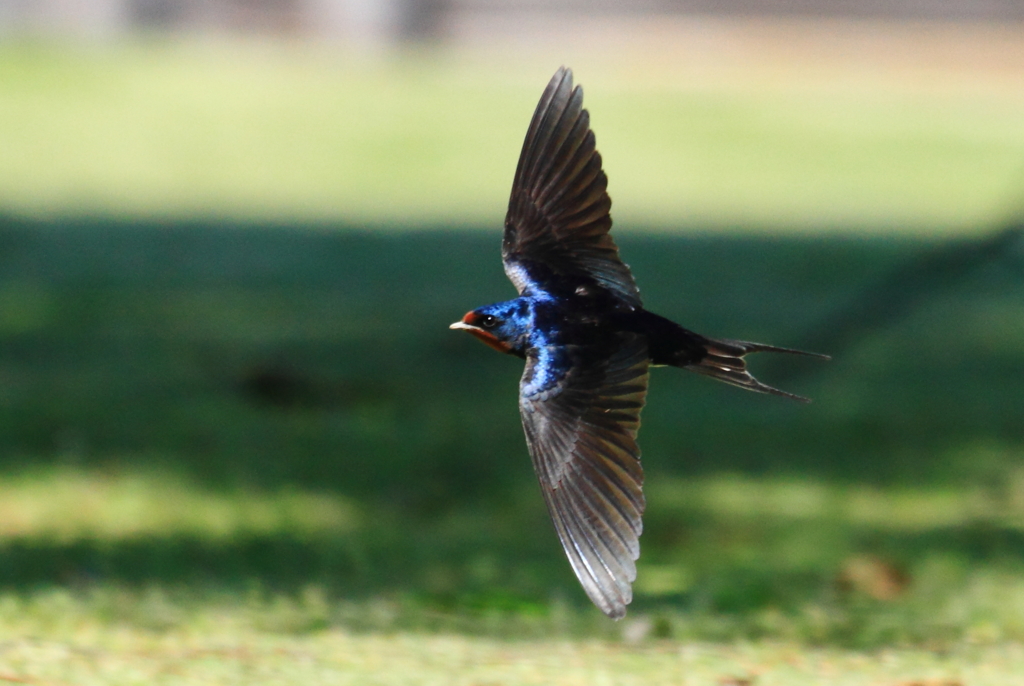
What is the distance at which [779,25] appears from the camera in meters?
21.7

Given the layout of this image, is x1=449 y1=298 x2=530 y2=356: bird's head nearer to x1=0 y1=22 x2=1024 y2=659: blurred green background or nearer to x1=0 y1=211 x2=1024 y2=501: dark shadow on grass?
x1=0 y1=22 x2=1024 y2=659: blurred green background

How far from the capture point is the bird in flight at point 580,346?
100 inches

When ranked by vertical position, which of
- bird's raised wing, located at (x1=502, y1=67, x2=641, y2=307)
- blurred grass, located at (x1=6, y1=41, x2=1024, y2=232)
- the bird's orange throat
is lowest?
the bird's orange throat

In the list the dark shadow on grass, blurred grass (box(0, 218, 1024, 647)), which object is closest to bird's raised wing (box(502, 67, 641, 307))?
blurred grass (box(0, 218, 1024, 647))

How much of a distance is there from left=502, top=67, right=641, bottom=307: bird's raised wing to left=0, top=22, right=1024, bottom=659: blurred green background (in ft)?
3.95

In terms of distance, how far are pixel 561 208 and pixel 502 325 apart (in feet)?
1.12

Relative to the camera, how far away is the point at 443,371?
7066 mm

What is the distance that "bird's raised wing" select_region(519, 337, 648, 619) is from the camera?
2514 millimetres

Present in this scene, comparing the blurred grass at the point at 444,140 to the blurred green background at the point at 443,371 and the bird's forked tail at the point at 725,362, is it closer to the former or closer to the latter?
the blurred green background at the point at 443,371

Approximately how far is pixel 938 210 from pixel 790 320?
5.05m

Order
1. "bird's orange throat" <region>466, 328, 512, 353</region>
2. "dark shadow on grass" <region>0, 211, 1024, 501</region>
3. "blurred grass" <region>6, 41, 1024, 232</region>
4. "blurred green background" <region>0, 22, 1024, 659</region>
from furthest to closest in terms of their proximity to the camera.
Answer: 1. "blurred grass" <region>6, 41, 1024, 232</region>
2. "dark shadow on grass" <region>0, 211, 1024, 501</region>
3. "blurred green background" <region>0, 22, 1024, 659</region>
4. "bird's orange throat" <region>466, 328, 512, 353</region>

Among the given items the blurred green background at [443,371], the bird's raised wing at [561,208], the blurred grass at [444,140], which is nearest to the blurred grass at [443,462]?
the blurred green background at [443,371]

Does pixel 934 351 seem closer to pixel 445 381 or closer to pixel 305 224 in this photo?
pixel 445 381

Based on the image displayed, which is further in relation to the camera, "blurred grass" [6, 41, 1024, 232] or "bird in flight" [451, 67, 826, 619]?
"blurred grass" [6, 41, 1024, 232]
